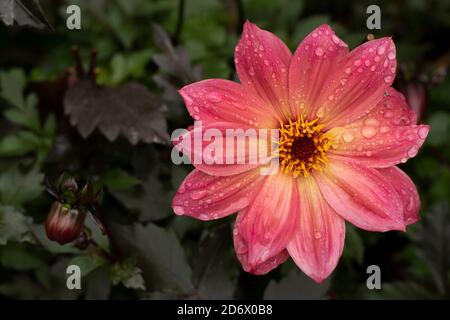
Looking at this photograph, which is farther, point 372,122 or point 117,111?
point 117,111

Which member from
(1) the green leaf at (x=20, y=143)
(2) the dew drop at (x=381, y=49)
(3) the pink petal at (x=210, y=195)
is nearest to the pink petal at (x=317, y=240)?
(3) the pink petal at (x=210, y=195)

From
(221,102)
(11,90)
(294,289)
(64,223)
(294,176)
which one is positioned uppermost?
(11,90)

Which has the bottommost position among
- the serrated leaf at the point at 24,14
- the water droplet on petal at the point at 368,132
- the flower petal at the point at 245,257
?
the flower petal at the point at 245,257

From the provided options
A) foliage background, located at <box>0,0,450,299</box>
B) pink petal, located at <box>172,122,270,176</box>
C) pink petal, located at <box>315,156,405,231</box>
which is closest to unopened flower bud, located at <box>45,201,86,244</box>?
foliage background, located at <box>0,0,450,299</box>

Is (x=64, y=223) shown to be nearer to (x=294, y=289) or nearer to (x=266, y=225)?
(x=266, y=225)

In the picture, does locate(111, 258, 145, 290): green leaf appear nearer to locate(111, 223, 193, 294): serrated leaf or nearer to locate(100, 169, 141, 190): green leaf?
locate(111, 223, 193, 294): serrated leaf

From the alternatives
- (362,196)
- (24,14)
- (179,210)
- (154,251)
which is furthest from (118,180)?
(362,196)

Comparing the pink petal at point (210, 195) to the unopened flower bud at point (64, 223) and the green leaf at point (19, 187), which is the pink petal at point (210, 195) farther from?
the green leaf at point (19, 187)
